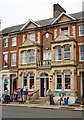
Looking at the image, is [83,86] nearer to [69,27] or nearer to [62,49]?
[62,49]

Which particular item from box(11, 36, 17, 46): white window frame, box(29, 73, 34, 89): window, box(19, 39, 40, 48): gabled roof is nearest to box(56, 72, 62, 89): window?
box(29, 73, 34, 89): window

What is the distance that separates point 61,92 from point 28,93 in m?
4.47

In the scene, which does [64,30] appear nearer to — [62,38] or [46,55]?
[62,38]

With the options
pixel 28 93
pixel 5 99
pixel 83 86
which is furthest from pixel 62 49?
pixel 5 99

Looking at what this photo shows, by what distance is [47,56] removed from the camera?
3209 centimetres

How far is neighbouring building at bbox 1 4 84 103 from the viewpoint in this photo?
95.1ft

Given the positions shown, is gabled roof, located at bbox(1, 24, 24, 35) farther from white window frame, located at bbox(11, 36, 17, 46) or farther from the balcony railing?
the balcony railing

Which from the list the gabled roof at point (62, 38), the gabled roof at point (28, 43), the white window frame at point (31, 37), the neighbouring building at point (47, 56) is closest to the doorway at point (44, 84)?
the neighbouring building at point (47, 56)

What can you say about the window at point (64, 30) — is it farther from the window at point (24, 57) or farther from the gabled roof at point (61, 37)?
the window at point (24, 57)

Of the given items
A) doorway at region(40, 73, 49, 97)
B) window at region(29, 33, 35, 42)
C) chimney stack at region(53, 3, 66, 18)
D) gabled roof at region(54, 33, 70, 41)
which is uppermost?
chimney stack at region(53, 3, 66, 18)

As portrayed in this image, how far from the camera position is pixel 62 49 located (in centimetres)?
2973

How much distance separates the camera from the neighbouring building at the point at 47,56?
29.0 m

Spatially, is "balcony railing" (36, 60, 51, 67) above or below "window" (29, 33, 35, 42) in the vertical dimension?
below

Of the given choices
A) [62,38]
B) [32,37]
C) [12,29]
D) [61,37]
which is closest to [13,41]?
[12,29]
